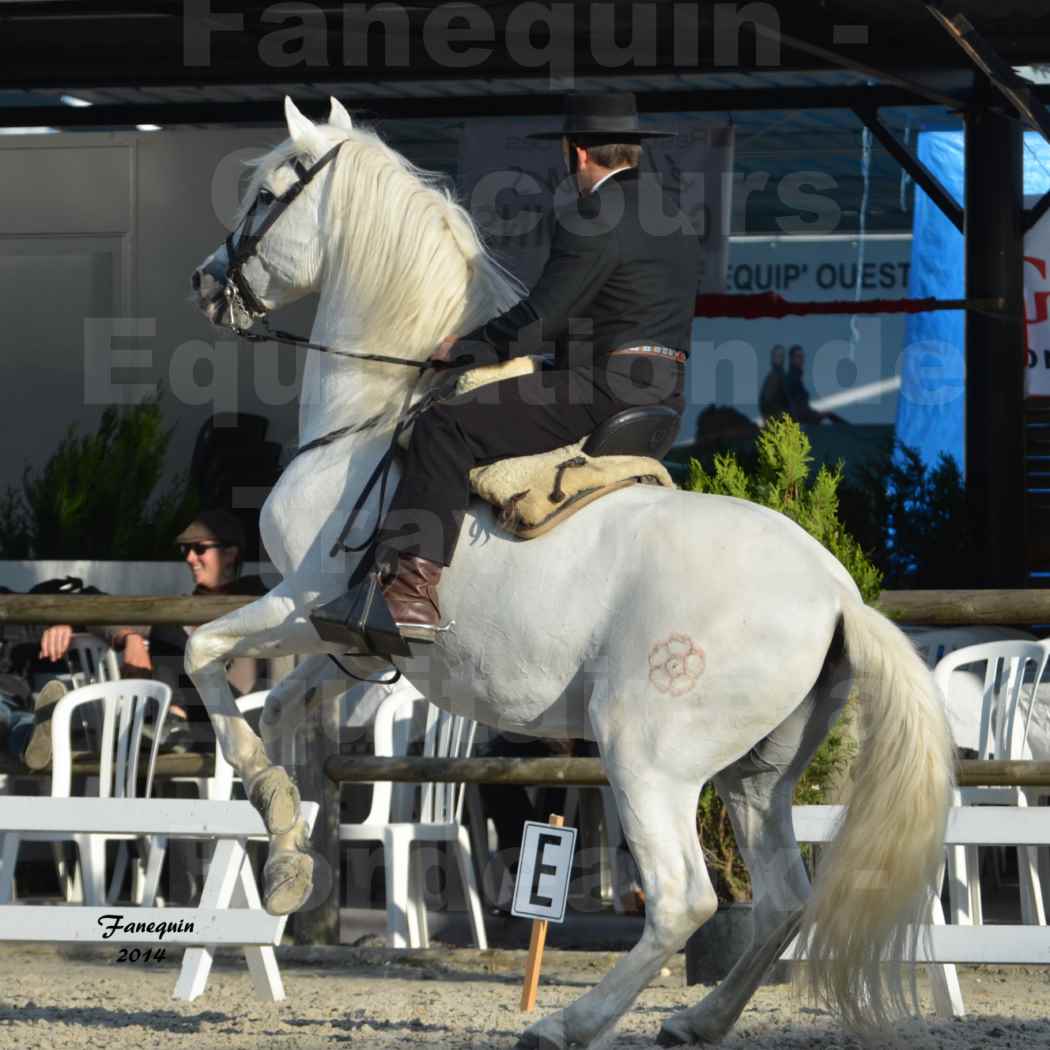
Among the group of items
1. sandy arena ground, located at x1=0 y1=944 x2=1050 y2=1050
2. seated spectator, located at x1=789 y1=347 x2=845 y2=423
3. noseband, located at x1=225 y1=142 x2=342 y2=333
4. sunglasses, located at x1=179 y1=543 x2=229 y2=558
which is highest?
noseband, located at x1=225 y1=142 x2=342 y2=333

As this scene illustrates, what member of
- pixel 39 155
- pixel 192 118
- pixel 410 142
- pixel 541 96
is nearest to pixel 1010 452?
pixel 541 96

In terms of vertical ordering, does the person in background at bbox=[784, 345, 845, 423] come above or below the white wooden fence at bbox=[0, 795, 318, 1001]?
above

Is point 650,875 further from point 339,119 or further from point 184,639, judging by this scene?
point 184,639

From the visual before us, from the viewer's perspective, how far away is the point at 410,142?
11.9 metres

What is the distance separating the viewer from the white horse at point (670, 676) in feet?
14.2

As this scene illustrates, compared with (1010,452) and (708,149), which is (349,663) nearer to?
(1010,452)

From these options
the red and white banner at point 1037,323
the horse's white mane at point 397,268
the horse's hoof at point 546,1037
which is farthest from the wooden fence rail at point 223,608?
the red and white banner at point 1037,323

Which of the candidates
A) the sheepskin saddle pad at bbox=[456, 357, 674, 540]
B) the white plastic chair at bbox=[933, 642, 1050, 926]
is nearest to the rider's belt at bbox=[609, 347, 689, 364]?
the sheepskin saddle pad at bbox=[456, 357, 674, 540]

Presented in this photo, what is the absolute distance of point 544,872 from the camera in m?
5.12

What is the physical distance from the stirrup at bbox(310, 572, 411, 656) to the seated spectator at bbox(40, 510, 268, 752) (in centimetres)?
268

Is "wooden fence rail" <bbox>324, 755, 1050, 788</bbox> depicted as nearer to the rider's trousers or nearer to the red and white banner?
the rider's trousers

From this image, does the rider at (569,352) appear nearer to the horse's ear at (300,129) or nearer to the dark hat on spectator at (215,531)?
the horse's ear at (300,129)

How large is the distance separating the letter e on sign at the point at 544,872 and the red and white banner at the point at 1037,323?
590 cm

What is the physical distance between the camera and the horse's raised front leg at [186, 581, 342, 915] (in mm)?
4645
